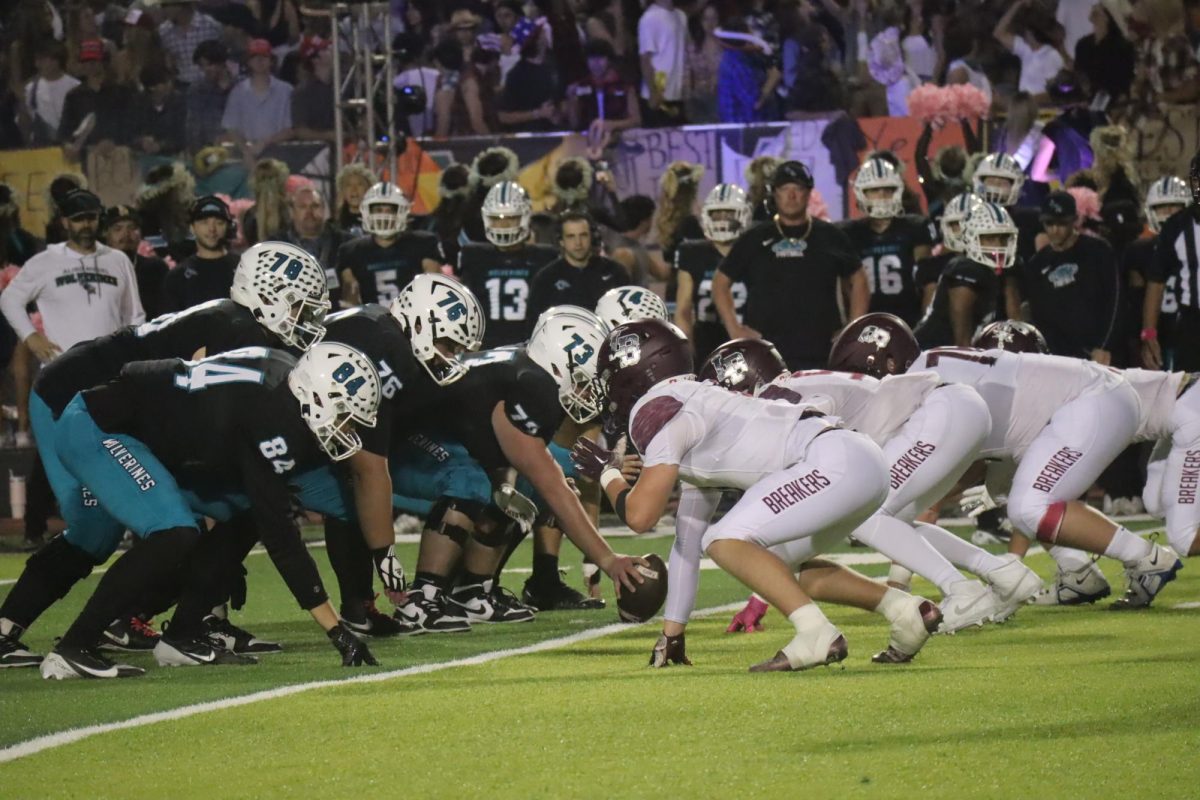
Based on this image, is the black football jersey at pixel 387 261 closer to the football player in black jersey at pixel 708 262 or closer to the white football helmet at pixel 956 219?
the football player in black jersey at pixel 708 262

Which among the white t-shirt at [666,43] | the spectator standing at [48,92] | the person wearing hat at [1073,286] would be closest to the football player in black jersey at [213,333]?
the person wearing hat at [1073,286]

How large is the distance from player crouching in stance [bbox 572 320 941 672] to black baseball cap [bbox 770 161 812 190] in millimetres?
4941

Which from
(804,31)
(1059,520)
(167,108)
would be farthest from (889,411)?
(167,108)

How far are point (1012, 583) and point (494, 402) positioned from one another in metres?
2.20

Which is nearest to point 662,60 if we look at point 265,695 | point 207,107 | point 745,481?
point 207,107

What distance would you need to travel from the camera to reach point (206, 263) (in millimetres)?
11469

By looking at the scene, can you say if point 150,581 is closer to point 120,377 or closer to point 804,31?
point 120,377

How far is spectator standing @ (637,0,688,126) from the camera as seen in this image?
16109 millimetres

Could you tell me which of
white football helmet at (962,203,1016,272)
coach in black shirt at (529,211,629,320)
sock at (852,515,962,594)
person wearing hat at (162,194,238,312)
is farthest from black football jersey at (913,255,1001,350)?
sock at (852,515,962,594)

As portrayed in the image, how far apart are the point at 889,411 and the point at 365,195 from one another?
19.2 feet

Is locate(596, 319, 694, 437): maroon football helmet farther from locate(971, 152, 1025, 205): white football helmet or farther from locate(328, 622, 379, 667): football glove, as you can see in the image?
locate(971, 152, 1025, 205): white football helmet

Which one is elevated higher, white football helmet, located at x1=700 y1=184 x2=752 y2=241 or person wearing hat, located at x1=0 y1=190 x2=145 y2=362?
white football helmet, located at x1=700 y1=184 x2=752 y2=241

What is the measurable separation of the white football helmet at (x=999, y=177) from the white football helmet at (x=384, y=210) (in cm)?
364

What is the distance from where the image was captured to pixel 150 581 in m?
6.84
